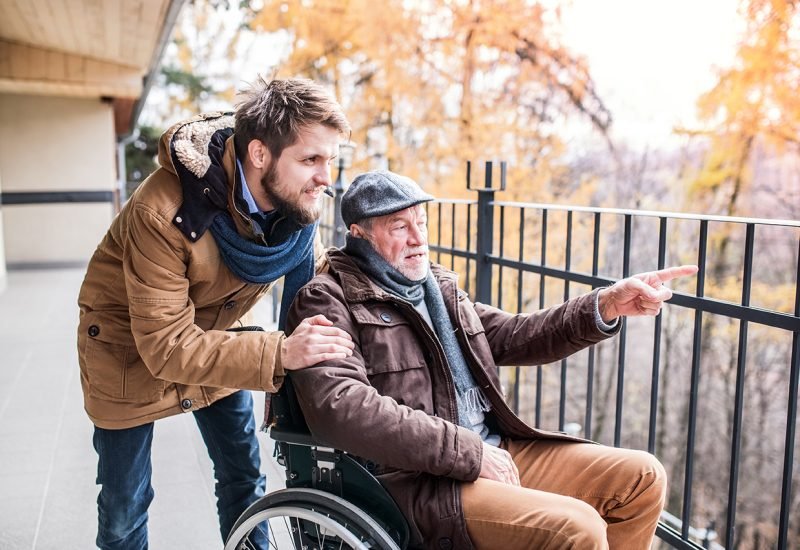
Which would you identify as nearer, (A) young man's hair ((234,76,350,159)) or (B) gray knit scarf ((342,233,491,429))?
(A) young man's hair ((234,76,350,159))

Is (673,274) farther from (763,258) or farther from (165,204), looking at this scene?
(763,258)

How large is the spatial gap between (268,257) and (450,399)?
1.60 ft

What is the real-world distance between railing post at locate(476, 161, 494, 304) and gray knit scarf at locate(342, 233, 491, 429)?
1.10 metres

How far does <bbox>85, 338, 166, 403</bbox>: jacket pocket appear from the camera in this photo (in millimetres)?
1507

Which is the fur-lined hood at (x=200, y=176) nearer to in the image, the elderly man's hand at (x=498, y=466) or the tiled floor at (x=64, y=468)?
the elderly man's hand at (x=498, y=466)

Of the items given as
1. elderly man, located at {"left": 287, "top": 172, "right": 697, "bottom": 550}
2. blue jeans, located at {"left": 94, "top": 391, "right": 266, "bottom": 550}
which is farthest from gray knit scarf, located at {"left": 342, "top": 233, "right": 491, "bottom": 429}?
blue jeans, located at {"left": 94, "top": 391, "right": 266, "bottom": 550}

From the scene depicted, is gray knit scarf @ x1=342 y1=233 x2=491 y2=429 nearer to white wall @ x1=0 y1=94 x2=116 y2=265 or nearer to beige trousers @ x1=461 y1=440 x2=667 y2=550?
beige trousers @ x1=461 y1=440 x2=667 y2=550

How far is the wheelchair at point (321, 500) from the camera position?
4.18 feet

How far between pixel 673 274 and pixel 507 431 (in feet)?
1.72

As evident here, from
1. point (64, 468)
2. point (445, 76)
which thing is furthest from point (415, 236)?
point (445, 76)

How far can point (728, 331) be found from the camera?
7.52 m

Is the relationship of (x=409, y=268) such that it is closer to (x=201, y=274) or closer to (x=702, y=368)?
(x=201, y=274)

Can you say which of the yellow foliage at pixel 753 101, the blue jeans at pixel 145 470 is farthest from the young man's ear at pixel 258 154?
the yellow foliage at pixel 753 101

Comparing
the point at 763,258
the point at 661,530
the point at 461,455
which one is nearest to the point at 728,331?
the point at 763,258
